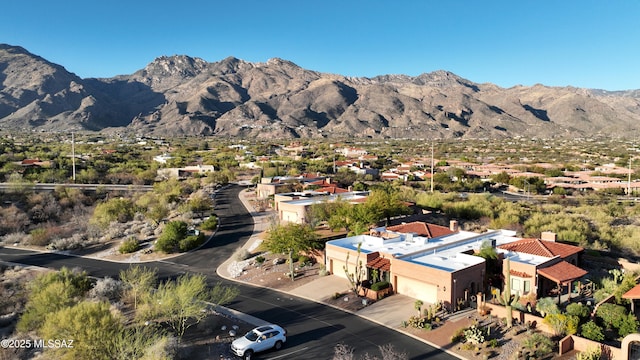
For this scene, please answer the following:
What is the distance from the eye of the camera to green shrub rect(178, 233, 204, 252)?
41188mm

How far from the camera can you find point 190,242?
41812 millimetres

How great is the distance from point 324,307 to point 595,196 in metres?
58.9

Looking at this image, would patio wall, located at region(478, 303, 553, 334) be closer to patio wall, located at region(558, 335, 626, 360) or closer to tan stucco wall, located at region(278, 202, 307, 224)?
patio wall, located at region(558, 335, 626, 360)

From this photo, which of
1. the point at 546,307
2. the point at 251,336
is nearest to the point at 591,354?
the point at 546,307

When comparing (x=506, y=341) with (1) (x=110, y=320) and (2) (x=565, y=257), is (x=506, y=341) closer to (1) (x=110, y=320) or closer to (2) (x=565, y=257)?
(2) (x=565, y=257)

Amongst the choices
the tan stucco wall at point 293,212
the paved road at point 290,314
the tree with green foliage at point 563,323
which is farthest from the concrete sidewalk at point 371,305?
the tan stucco wall at point 293,212

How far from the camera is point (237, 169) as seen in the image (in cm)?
10712

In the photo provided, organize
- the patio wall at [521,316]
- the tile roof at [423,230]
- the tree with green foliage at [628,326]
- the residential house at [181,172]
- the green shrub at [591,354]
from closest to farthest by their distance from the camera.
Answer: the green shrub at [591,354] → the tree with green foliage at [628,326] → the patio wall at [521,316] → the tile roof at [423,230] → the residential house at [181,172]

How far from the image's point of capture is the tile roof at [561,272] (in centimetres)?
2713

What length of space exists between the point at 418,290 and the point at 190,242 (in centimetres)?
2327

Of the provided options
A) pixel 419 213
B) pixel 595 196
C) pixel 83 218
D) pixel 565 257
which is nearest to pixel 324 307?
pixel 565 257

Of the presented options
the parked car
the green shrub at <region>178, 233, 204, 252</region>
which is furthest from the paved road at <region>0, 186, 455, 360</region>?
the green shrub at <region>178, 233, 204, 252</region>

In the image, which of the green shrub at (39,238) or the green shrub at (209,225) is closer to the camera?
the green shrub at (39,238)

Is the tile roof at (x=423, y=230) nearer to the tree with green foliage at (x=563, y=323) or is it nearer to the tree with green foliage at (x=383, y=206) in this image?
the tree with green foliage at (x=383, y=206)
